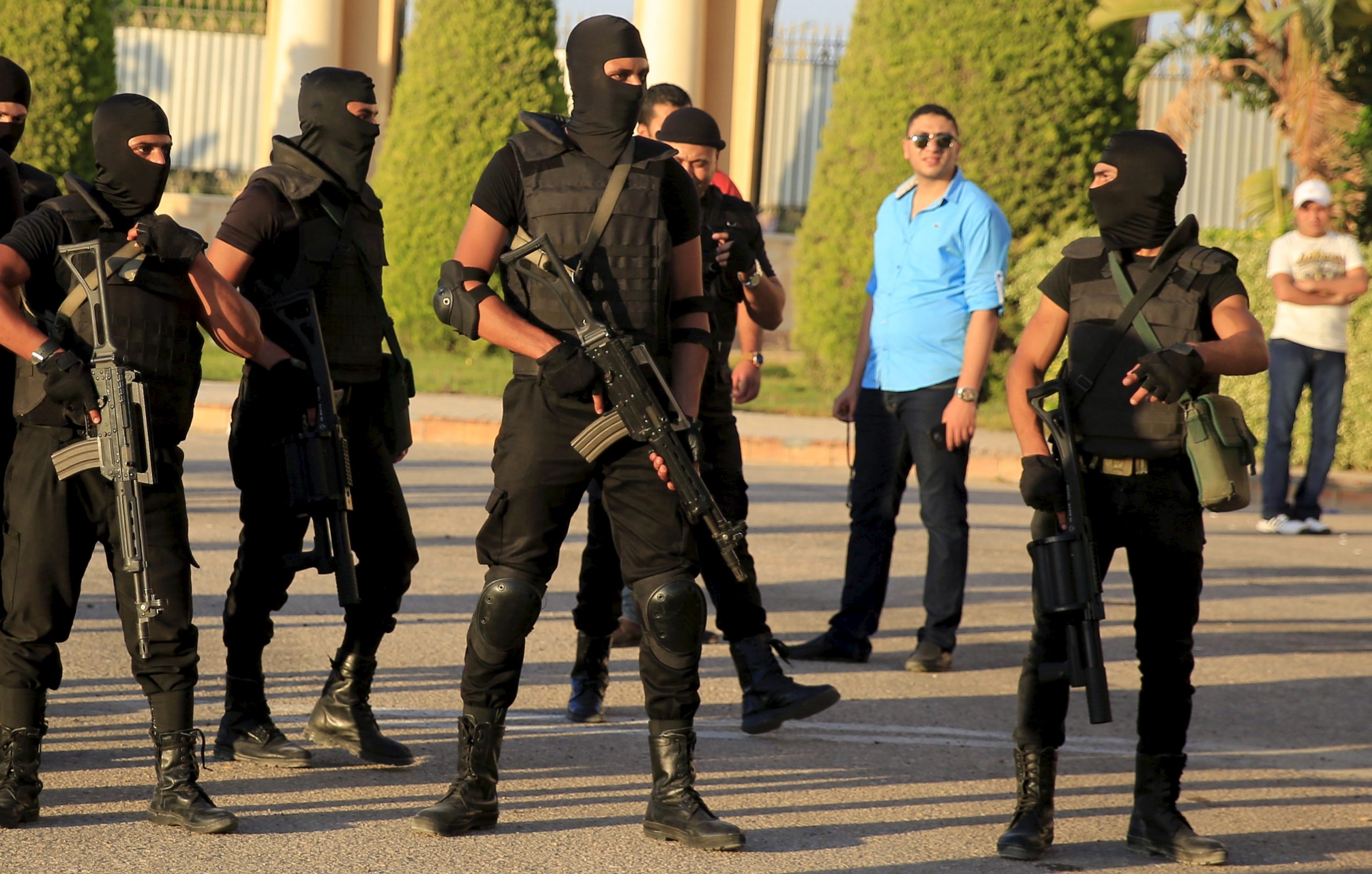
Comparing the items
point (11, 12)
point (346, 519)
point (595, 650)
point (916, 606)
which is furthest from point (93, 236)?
point (11, 12)

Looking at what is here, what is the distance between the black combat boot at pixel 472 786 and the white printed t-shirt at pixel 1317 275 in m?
6.96

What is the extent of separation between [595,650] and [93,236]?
84.4 inches

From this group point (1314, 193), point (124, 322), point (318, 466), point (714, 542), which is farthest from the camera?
point (1314, 193)

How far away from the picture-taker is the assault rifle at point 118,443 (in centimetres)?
379

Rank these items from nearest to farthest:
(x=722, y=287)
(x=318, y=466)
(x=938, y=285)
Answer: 1. (x=318, y=466)
2. (x=722, y=287)
3. (x=938, y=285)

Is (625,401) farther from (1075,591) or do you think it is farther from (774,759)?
(774,759)

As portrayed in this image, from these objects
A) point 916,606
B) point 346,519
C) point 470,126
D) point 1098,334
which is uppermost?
point 470,126

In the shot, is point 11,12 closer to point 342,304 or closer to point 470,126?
point 470,126

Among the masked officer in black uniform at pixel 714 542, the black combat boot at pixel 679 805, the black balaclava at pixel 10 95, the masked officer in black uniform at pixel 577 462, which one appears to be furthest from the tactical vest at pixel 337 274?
the black combat boot at pixel 679 805

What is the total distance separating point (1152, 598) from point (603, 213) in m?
1.70

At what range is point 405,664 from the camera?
586 centimetres

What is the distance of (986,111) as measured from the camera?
49.6 ft

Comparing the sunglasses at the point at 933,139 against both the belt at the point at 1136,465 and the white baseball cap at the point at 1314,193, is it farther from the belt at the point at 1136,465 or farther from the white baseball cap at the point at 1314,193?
the white baseball cap at the point at 1314,193

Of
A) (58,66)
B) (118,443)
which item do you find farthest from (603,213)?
(58,66)
